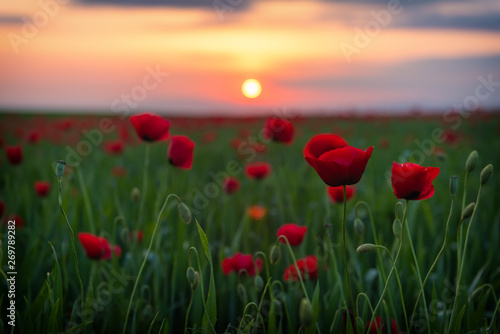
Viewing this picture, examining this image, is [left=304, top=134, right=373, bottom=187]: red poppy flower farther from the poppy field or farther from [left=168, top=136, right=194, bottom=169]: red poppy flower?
[left=168, top=136, right=194, bottom=169]: red poppy flower

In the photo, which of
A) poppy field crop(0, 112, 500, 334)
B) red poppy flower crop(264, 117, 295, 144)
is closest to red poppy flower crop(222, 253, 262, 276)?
poppy field crop(0, 112, 500, 334)

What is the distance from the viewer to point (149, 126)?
1592mm

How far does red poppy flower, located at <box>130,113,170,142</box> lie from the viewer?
1574 mm

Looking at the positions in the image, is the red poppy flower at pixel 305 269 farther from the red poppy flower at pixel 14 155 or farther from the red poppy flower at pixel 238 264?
the red poppy flower at pixel 14 155

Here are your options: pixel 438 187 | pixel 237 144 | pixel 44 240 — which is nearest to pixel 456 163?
pixel 438 187

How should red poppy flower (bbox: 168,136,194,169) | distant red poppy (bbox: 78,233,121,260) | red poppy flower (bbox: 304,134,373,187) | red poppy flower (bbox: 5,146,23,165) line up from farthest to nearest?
1. red poppy flower (bbox: 5,146,23,165)
2. red poppy flower (bbox: 168,136,194,169)
3. distant red poppy (bbox: 78,233,121,260)
4. red poppy flower (bbox: 304,134,373,187)

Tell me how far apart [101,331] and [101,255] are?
22 centimetres

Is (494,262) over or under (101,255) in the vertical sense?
under

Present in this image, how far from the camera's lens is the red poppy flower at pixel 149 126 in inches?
62.0

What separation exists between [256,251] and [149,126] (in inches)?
28.8

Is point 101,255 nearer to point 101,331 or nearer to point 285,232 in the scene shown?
point 101,331

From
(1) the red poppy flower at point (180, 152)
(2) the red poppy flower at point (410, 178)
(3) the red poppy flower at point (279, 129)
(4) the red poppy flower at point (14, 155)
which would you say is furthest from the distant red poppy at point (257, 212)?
(2) the red poppy flower at point (410, 178)

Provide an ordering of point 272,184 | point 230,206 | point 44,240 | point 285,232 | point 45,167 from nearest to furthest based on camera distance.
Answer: point 285,232
point 44,240
point 230,206
point 272,184
point 45,167

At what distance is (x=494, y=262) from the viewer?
73.5 inches
